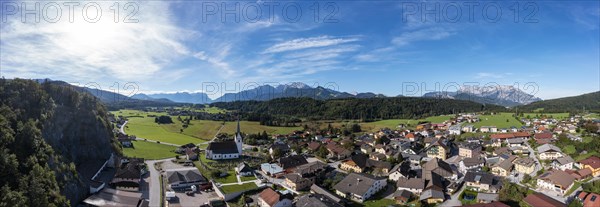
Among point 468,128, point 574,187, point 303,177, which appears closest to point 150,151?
point 303,177

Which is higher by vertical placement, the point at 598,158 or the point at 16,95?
the point at 16,95

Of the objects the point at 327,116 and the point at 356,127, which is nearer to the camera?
the point at 356,127

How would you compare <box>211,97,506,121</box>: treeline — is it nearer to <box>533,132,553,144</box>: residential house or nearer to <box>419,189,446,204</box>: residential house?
<box>533,132,553,144</box>: residential house

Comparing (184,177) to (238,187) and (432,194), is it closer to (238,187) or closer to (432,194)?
(238,187)

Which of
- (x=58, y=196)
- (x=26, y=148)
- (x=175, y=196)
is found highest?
(x=26, y=148)

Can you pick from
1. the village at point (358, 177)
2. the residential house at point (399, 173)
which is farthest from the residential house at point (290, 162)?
the residential house at point (399, 173)

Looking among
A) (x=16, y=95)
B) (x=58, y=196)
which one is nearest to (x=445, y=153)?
(x=58, y=196)

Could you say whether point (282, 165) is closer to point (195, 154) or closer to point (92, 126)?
point (195, 154)

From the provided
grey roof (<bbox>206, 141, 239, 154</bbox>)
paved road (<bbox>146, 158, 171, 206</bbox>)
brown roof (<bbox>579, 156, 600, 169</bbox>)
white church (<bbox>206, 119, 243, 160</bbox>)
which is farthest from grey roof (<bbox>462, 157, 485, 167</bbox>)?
paved road (<bbox>146, 158, 171, 206</bbox>)
